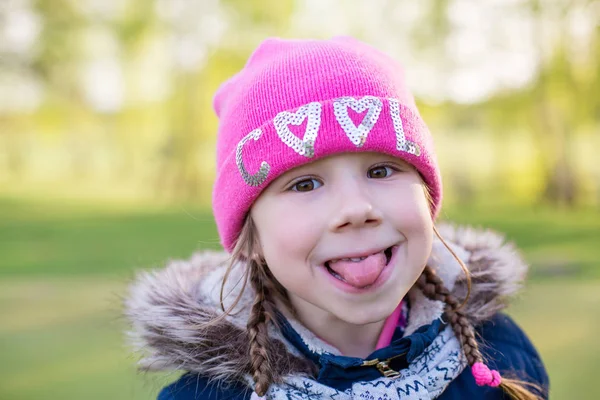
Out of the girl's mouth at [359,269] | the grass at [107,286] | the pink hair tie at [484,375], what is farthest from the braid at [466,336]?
the grass at [107,286]

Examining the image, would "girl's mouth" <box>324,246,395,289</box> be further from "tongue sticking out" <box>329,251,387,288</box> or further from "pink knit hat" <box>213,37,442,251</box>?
"pink knit hat" <box>213,37,442,251</box>

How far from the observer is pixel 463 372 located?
1.25 meters

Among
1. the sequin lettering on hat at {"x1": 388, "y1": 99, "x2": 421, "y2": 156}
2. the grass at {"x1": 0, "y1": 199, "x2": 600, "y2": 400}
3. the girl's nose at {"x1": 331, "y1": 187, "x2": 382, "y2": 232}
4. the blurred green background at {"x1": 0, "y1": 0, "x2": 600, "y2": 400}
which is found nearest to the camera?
the girl's nose at {"x1": 331, "y1": 187, "x2": 382, "y2": 232}

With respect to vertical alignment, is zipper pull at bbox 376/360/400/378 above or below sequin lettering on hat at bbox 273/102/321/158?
below

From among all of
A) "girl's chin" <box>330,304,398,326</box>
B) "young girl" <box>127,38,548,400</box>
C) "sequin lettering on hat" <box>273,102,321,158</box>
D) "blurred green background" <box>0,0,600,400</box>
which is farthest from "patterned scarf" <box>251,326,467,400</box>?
"blurred green background" <box>0,0,600,400</box>

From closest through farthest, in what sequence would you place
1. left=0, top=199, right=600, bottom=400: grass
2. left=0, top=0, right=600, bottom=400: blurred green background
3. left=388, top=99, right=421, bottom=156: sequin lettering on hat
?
left=388, top=99, right=421, bottom=156: sequin lettering on hat → left=0, top=199, right=600, bottom=400: grass → left=0, top=0, right=600, bottom=400: blurred green background

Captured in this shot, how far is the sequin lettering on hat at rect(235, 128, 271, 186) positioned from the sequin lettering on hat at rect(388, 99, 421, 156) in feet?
0.85

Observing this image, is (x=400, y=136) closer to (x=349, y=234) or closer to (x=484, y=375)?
(x=349, y=234)

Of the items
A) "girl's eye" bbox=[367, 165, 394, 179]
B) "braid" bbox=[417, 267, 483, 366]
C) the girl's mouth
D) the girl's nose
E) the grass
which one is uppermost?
"girl's eye" bbox=[367, 165, 394, 179]

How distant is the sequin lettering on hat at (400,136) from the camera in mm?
1140

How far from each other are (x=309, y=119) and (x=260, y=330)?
441 millimetres

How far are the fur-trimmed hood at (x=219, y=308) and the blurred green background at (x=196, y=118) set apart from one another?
9.46 feet

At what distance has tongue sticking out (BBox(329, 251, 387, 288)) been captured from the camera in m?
1.07

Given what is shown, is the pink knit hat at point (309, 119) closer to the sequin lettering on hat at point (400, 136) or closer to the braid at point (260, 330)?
the sequin lettering on hat at point (400, 136)
